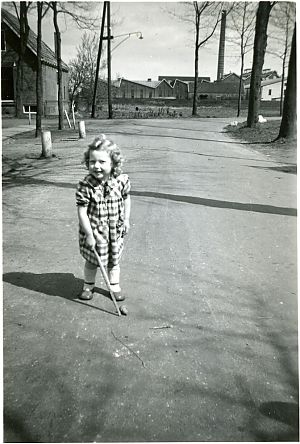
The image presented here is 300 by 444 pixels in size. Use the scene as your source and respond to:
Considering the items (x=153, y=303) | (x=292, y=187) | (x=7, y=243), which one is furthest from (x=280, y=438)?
(x=292, y=187)

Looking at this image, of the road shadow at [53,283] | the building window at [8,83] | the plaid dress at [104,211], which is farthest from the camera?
the building window at [8,83]

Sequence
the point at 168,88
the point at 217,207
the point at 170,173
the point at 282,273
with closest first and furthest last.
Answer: the point at 282,273, the point at 217,207, the point at 170,173, the point at 168,88

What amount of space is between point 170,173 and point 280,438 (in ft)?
23.0

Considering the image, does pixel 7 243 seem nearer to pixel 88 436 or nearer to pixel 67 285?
pixel 67 285

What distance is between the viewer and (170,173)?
28.7 feet

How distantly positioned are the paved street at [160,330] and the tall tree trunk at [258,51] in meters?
13.3

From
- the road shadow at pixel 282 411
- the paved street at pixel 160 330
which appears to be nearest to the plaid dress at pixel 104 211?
the paved street at pixel 160 330

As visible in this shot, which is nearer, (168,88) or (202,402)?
(202,402)

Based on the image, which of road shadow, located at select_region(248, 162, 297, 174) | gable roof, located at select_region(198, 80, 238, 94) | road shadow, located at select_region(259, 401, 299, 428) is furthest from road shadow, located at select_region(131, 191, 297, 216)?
gable roof, located at select_region(198, 80, 238, 94)

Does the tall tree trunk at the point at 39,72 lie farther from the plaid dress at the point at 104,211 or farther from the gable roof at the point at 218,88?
the gable roof at the point at 218,88

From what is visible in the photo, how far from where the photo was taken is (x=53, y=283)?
3.70 m

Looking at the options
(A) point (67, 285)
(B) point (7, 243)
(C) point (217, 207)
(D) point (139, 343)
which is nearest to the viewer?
(D) point (139, 343)

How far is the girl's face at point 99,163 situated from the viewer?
279cm

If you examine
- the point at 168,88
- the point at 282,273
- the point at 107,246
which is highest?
the point at 168,88
